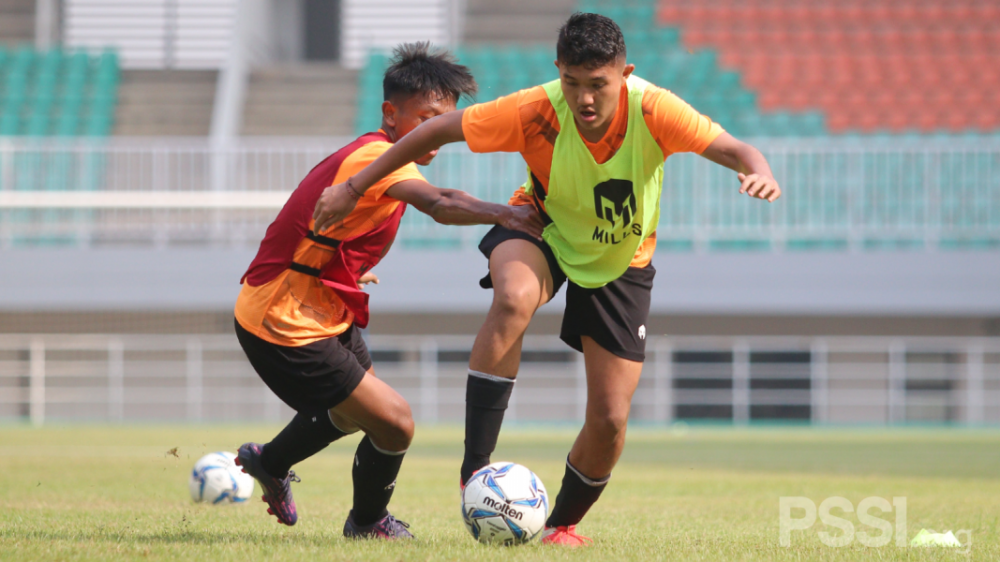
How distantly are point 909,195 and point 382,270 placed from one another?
316 inches

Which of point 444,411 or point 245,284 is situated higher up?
point 245,284

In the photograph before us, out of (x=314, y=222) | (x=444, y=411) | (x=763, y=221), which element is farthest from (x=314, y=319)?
(x=444, y=411)

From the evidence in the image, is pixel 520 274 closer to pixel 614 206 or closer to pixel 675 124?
pixel 614 206

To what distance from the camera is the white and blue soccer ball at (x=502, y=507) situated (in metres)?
3.93

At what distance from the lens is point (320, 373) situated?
169 inches

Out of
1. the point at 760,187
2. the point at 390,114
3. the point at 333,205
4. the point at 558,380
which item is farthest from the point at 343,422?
the point at 558,380

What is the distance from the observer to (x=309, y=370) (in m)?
4.30

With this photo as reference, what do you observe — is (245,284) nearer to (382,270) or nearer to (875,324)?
(382,270)

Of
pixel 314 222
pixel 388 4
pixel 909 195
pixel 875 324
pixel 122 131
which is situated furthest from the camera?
pixel 388 4

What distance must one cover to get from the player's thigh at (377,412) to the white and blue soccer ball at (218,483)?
210cm

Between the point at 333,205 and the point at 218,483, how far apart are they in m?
2.88

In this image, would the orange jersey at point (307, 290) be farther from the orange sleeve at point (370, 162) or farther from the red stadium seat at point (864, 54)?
the red stadium seat at point (864, 54)

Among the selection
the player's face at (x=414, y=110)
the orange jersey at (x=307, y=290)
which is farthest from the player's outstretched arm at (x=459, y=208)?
the player's face at (x=414, y=110)

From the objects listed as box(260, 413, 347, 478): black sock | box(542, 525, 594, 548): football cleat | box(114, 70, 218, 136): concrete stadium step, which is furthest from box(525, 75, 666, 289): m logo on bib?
box(114, 70, 218, 136): concrete stadium step
